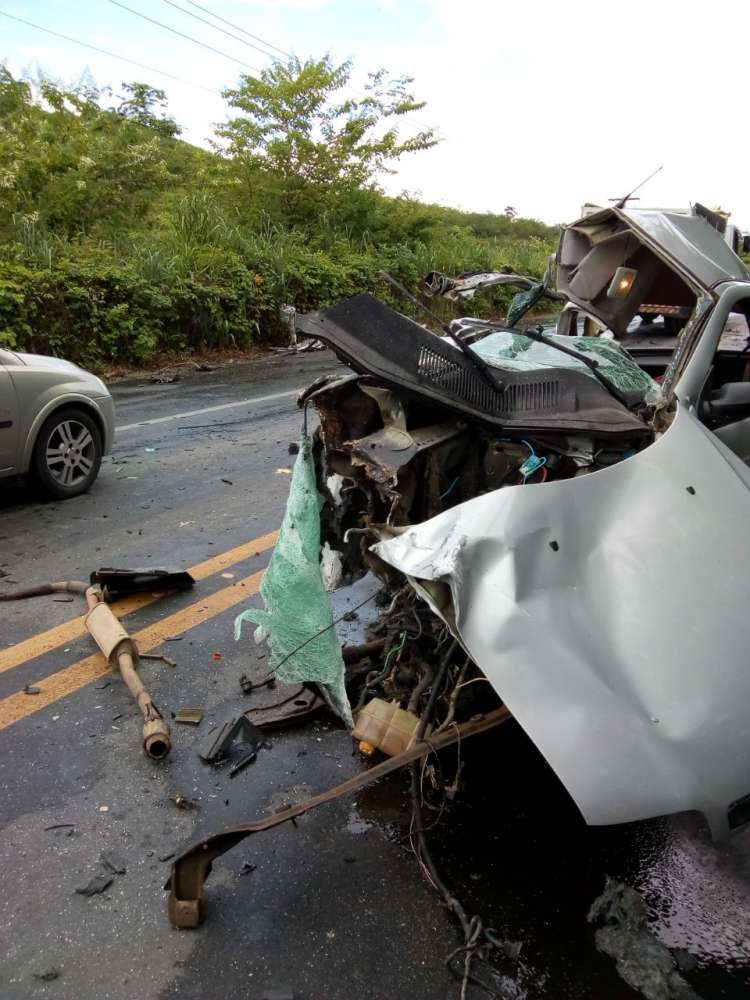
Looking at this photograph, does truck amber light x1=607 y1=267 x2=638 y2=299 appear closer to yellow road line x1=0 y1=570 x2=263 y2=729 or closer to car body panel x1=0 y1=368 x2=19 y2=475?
yellow road line x1=0 y1=570 x2=263 y2=729

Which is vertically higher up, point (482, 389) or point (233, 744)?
point (482, 389)

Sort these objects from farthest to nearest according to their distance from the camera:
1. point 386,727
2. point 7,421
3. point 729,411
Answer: point 7,421 < point 729,411 < point 386,727

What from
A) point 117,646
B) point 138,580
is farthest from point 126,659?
point 138,580

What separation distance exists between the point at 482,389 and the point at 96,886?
2129 mm

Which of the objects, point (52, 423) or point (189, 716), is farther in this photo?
A: point (52, 423)

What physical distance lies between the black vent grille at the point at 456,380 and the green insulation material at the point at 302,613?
2.60 ft

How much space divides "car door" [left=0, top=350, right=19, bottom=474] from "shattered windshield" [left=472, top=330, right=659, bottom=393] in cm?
359

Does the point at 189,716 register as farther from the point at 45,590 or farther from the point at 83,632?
the point at 45,590

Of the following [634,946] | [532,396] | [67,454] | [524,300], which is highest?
[524,300]

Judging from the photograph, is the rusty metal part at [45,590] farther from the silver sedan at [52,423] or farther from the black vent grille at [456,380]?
the black vent grille at [456,380]

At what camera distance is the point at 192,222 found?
15.5 metres

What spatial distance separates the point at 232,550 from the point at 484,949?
3224 millimetres

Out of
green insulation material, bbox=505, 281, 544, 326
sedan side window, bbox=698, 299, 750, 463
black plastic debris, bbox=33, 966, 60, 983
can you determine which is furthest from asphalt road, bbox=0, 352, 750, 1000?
green insulation material, bbox=505, 281, 544, 326

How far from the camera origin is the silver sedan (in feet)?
18.6
